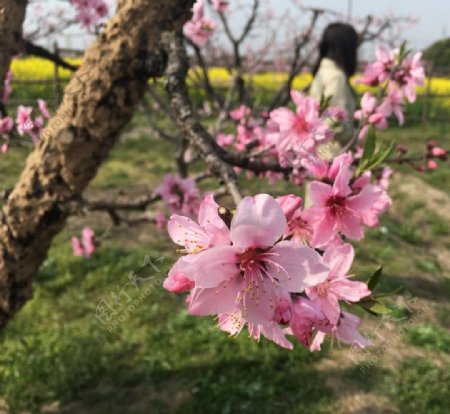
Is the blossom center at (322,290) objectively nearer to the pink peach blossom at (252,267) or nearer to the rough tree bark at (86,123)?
the pink peach blossom at (252,267)

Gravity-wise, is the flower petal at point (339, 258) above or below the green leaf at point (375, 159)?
below

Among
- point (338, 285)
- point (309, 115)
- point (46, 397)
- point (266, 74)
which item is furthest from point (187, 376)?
point (266, 74)

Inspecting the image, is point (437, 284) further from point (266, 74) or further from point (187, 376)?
point (266, 74)

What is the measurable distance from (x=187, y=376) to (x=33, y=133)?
181cm

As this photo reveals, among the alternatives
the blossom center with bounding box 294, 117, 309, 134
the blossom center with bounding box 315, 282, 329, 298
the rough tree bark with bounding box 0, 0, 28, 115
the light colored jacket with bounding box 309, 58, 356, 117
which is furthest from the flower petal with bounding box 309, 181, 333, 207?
the light colored jacket with bounding box 309, 58, 356, 117

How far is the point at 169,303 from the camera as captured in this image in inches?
155

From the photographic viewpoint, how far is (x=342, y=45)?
11.9 feet

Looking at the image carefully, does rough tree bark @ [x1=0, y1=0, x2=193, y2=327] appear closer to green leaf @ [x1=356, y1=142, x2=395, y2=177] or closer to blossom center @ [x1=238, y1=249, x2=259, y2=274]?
green leaf @ [x1=356, y1=142, x2=395, y2=177]

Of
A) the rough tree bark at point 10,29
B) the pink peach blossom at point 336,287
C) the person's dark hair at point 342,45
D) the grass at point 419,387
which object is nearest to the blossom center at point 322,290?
the pink peach blossom at point 336,287

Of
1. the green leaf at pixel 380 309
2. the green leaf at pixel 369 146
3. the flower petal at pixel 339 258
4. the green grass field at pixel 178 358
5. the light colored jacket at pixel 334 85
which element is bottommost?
the green grass field at pixel 178 358

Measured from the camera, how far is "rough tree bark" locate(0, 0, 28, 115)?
166cm

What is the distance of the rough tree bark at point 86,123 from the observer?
5.37ft

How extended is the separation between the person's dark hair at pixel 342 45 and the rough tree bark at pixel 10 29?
241cm

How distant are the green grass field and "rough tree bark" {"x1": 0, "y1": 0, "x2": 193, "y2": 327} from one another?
64 cm
